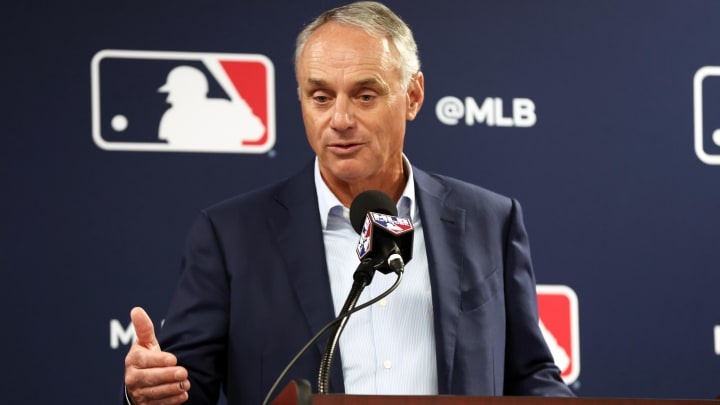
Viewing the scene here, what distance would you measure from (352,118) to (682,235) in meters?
1.26

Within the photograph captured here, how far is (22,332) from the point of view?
2.51 metres

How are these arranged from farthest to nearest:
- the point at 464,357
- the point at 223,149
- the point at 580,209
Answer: the point at 580,209 < the point at 223,149 < the point at 464,357

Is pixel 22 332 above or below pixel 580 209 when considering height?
below

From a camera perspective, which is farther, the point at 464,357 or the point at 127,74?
the point at 127,74

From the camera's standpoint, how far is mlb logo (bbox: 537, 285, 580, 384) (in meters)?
2.80

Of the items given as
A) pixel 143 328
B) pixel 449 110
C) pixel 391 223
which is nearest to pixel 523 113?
pixel 449 110

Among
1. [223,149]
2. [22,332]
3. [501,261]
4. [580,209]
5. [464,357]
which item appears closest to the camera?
[464,357]

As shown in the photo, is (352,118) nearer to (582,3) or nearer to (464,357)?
(464,357)

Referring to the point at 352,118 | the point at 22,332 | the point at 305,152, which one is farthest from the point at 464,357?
the point at 22,332

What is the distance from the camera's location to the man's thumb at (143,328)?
5.05 feet

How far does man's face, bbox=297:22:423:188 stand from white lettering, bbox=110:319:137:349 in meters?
0.76

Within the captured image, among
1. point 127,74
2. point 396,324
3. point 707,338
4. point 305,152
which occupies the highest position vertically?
point 127,74

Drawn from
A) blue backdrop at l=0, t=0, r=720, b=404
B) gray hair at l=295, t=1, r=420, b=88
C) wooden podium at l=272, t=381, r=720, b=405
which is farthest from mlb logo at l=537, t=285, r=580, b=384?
wooden podium at l=272, t=381, r=720, b=405

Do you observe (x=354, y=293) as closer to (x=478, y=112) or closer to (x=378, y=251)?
(x=378, y=251)
